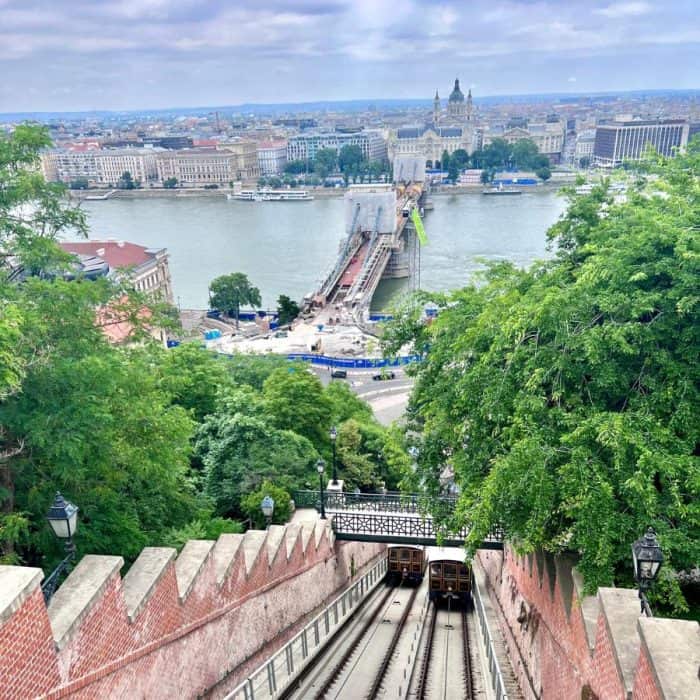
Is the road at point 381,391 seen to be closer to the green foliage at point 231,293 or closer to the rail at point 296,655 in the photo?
the green foliage at point 231,293

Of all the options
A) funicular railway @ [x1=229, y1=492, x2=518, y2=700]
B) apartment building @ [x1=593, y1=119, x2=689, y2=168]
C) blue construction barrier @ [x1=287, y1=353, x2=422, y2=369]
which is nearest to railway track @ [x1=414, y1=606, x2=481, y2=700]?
funicular railway @ [x1=229, y1=492, x2=518, y2=700]

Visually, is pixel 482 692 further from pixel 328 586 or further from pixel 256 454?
pixel 256 454

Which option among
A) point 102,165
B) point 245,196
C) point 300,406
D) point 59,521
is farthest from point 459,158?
point 59,521

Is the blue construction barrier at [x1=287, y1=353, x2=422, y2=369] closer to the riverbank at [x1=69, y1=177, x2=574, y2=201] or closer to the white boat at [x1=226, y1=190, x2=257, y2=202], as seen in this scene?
the white boat at [x1=226, y1=190, x2=257, y2=202]

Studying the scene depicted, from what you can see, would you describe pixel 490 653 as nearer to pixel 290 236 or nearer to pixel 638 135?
pixel 290 236

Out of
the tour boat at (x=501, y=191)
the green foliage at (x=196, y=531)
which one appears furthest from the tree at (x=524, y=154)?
the green foliage at (x=196, y=531)

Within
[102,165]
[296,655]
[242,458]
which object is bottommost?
[296,655]
